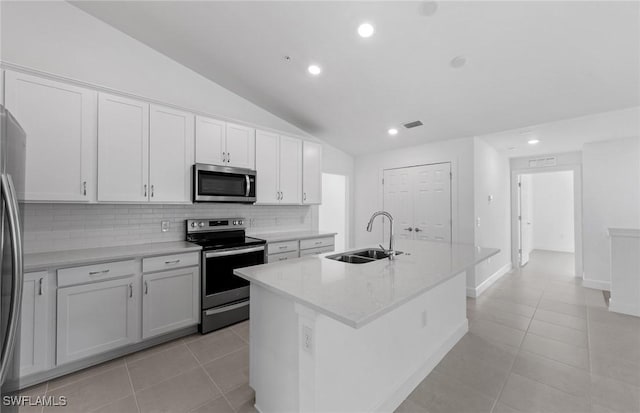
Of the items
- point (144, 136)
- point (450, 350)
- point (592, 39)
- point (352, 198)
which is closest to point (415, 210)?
point (352, 198)

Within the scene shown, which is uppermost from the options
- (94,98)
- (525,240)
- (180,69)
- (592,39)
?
(180,69)

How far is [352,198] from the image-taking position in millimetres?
5492

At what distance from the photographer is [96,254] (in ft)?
7.32

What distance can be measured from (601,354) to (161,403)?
3.71m

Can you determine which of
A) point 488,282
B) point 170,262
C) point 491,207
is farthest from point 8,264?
point 491,207

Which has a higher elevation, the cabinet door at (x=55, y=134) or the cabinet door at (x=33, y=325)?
the cabinet door at (x=55, y=134)

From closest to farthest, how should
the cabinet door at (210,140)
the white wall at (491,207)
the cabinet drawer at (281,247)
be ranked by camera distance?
the cabinet door at (210,140) < the cabinet drawer at (281,247) < the white wall at (491,207)

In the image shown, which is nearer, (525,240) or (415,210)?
(415,210)

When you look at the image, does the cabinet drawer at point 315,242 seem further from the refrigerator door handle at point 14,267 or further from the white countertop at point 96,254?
the refrigerator door handle at point 14,267

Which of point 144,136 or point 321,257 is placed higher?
point 144,136

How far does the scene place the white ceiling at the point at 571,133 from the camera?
10.3 ft


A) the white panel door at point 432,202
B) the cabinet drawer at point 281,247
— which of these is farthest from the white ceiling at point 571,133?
the cabinet drawer at point 281,247

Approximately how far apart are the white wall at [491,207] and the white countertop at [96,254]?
3.99m

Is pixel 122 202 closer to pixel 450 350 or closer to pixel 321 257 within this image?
pixel 321 257
